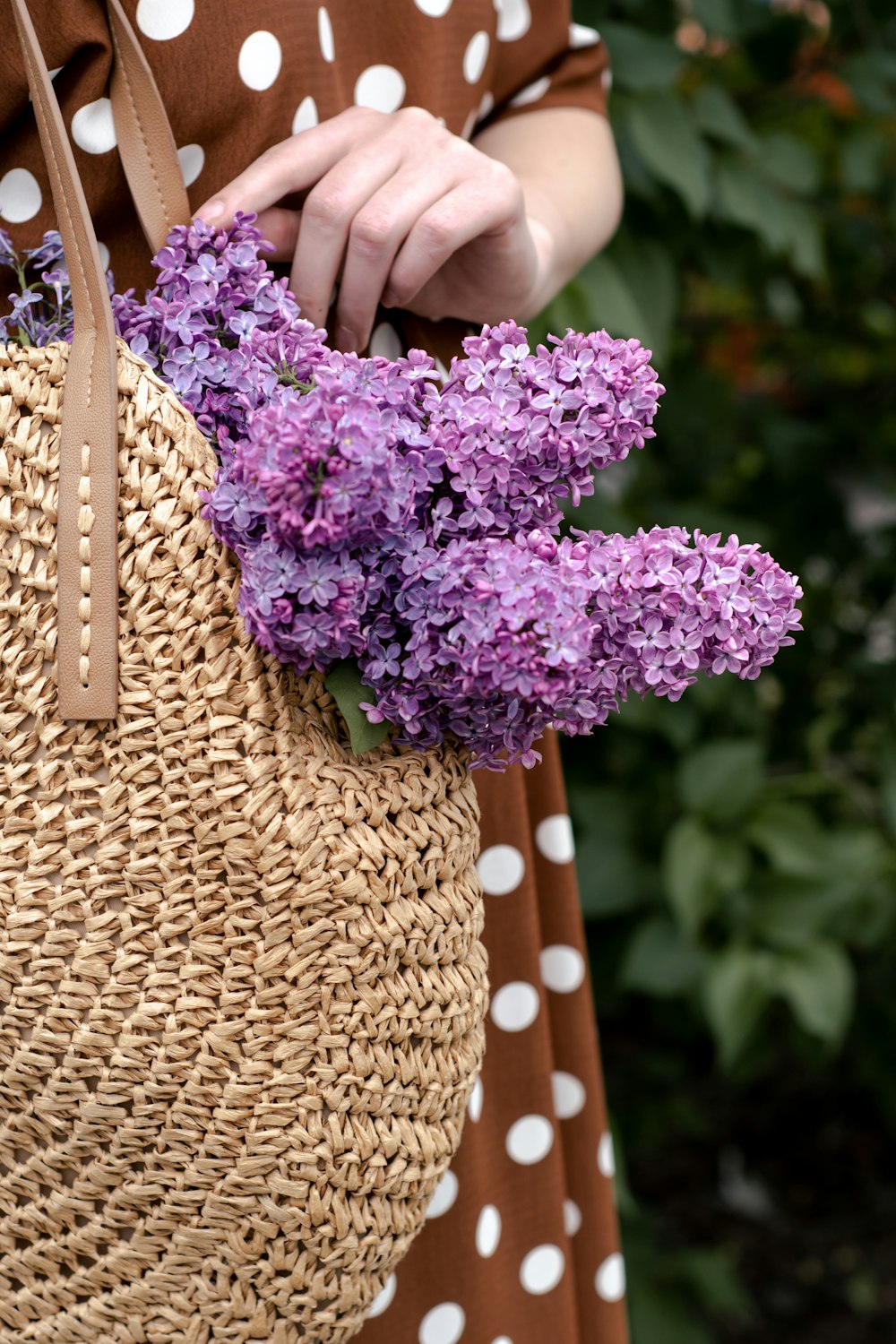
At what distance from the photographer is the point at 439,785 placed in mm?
437

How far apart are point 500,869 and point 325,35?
377 millimetres

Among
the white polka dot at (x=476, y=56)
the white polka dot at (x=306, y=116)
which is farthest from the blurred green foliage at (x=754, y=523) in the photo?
the white polka dot at (x=306, y=116)

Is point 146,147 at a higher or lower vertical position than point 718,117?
higher

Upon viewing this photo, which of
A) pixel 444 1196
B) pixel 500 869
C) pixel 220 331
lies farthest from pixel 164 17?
pixel 444 1196

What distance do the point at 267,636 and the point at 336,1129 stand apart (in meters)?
0.16

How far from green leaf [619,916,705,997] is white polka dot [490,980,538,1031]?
0.46 meters

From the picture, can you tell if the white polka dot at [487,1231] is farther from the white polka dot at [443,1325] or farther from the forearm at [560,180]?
the forearm at [560,180]

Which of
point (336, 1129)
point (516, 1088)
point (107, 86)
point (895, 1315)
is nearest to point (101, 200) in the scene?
point (107, 86)

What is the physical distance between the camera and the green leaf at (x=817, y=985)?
40.7 inches

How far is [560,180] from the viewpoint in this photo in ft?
2.21

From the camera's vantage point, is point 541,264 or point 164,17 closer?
point 164,17

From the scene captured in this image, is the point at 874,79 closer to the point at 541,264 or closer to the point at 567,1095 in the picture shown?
the point at 541,264

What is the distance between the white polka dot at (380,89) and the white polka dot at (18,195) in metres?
0.16

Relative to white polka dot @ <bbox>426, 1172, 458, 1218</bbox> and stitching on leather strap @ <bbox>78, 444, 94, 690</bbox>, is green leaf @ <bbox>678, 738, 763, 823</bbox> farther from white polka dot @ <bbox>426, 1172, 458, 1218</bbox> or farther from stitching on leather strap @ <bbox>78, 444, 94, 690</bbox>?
stitching on leather strap @ <bbox>78, 444, 94, 690</bbox>
